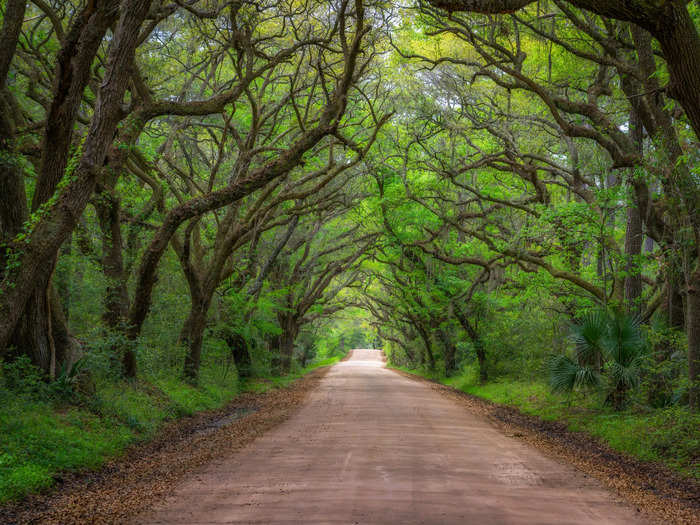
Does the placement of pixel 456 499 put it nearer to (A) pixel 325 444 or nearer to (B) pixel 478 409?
(A) pixel 325 444

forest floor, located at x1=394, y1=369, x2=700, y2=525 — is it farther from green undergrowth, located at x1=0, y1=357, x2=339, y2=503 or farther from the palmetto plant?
green undergrowth, located at x1=0, y1=357, x2=339, y2=503

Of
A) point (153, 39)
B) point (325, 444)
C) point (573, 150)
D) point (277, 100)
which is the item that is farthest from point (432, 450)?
point (277, 100)

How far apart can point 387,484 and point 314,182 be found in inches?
720

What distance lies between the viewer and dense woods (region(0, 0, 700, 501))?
8.10 metres

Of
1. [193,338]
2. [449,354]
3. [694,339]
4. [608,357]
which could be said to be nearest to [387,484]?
[694,339]

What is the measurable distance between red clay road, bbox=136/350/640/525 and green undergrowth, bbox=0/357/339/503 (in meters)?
1.59

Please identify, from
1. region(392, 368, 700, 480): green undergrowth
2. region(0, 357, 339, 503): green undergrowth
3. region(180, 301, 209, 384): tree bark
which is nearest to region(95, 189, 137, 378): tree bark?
region(0, 357, 339, 503): green undergrowth

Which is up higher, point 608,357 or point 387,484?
point 608,357

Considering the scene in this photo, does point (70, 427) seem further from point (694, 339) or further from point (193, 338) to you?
point (694, 339)

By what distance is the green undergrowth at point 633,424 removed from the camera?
912 centimetres

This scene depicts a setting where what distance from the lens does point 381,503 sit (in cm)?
587

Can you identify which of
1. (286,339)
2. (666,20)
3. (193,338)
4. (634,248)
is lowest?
(193,338)

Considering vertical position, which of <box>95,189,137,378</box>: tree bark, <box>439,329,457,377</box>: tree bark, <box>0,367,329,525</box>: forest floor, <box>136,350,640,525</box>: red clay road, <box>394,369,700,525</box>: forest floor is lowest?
<box>0,367,329,525</box>: forest floor

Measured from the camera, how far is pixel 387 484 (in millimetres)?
6711
